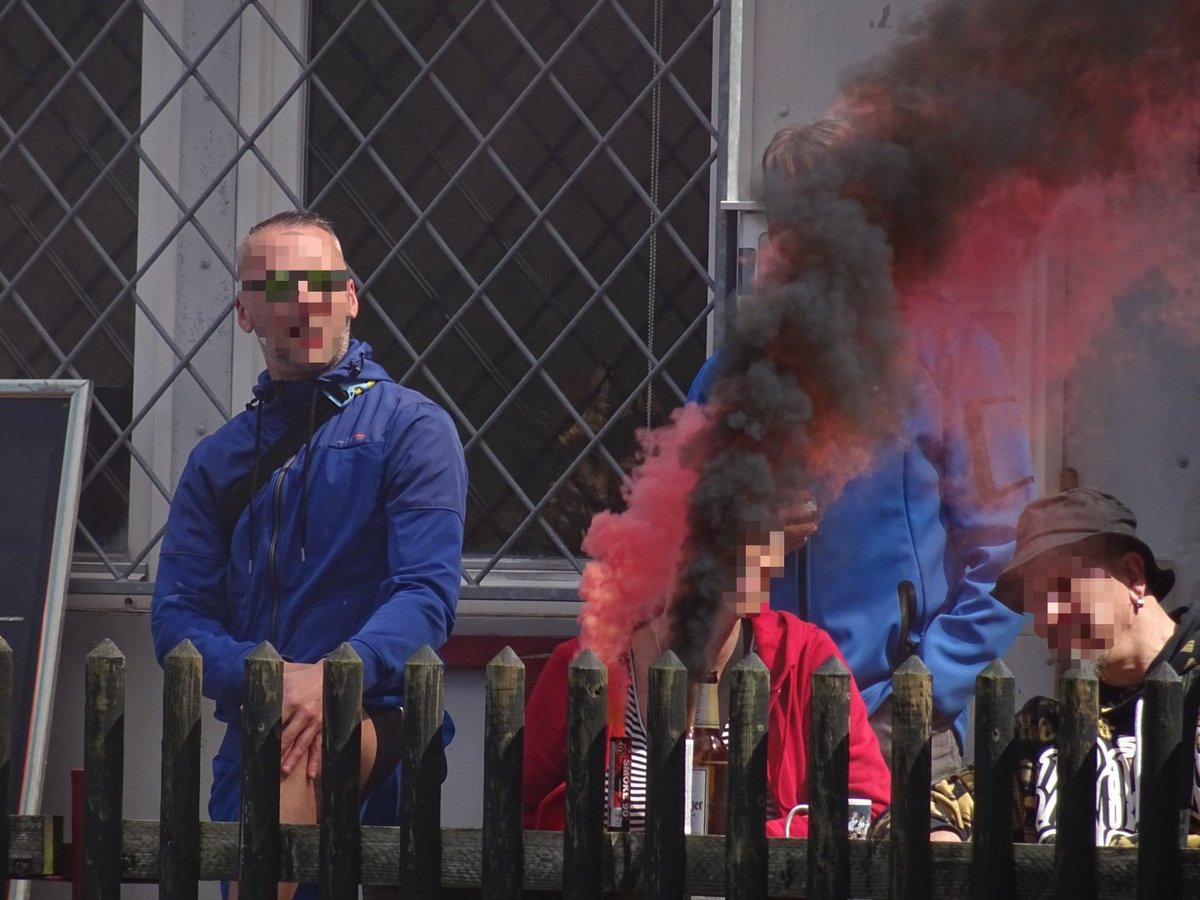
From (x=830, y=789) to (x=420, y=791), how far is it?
2.22 feet

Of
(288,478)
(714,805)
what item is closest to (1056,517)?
(714,805)

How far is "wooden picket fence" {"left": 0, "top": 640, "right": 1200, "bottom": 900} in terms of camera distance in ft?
8.07

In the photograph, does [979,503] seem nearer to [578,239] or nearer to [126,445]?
[578,239]

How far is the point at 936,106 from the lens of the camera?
3.22m

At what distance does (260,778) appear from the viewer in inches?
105

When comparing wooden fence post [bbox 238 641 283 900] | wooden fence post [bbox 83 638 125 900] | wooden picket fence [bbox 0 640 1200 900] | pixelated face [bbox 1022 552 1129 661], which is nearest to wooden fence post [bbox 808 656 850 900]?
wooden picket fence [bbox 0 640 1200 900]

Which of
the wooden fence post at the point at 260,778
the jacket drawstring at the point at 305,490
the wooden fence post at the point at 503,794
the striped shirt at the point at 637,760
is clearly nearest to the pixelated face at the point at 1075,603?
the striped shirt at the point at 637,760

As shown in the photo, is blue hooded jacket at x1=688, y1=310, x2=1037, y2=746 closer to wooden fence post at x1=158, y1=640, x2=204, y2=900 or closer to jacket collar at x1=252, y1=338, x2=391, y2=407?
jacket collar at x1=252, y1=338, x2=391, y2=407

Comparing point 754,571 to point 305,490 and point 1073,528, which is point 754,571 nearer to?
point 1073,528

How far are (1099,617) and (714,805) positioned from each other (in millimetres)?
765

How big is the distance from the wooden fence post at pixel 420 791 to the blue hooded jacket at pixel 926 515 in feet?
3.25

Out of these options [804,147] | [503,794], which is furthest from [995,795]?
[804,147]

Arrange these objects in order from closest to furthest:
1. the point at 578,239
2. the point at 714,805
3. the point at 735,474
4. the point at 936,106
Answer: the point at 714,805
the point at 735,474
the point at 936,106
the point at 578,239

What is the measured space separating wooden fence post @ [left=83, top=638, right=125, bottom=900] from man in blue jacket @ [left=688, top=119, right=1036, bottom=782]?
1.32 metres
